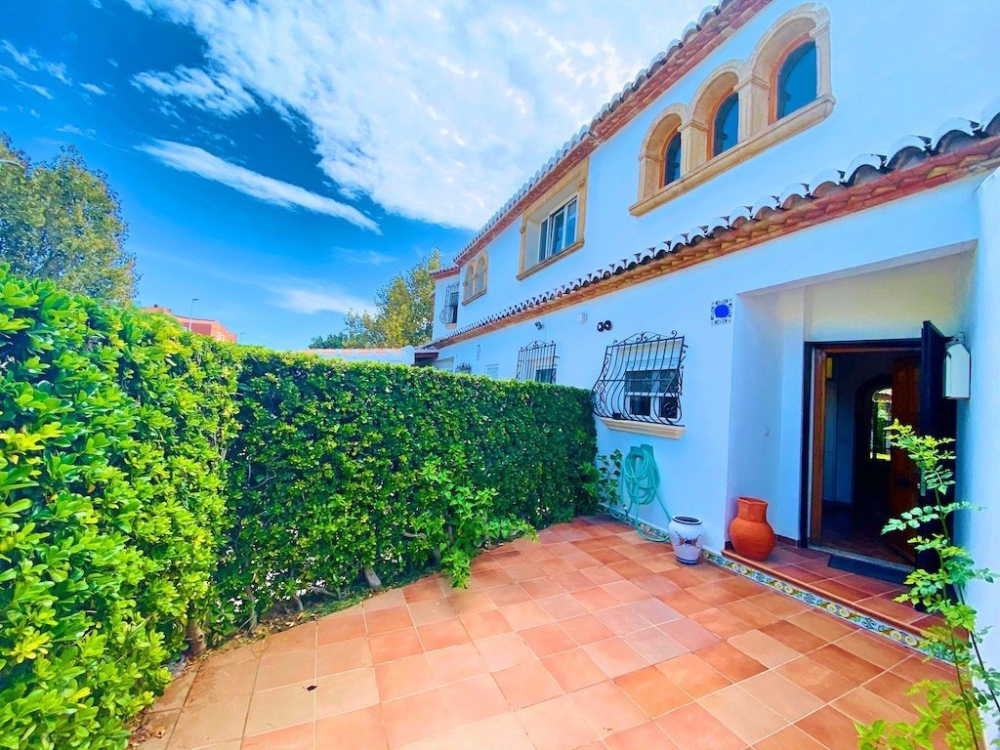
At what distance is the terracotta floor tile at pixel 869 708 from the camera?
275 cm

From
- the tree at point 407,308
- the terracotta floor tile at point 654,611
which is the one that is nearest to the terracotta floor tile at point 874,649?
the terracotta floor tile at point 654,611

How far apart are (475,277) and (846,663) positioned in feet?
54.8

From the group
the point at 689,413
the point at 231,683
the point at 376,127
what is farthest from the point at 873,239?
the point at 376,127

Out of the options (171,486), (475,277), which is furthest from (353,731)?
(475,277)

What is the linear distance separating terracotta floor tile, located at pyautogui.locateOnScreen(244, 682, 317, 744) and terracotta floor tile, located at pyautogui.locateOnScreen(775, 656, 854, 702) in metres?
3.62

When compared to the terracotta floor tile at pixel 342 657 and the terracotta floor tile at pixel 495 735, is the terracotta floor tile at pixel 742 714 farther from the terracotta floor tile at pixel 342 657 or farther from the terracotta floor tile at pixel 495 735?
the terracotta floor tile at pixel 342 657

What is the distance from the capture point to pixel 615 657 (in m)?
3.38

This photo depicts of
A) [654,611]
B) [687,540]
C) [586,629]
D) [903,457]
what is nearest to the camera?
[586,629]

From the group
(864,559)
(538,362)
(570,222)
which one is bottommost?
(864,559)

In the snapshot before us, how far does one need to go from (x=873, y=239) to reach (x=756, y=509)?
129 inches

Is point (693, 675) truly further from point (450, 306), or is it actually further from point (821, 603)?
point (450, 306)

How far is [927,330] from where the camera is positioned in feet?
13.4

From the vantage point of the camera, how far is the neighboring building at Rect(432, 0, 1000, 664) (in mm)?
3680

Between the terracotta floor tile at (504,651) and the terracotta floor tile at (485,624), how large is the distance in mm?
78
